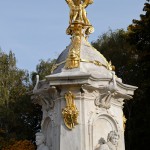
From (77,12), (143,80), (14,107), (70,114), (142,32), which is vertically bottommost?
(70,114)

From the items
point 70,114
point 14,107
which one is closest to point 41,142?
point 70,114

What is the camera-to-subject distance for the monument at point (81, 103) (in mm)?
8633

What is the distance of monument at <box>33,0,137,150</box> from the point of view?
8633 millimetres

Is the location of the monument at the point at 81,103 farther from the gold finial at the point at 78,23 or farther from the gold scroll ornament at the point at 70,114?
the gold finial at the point at 78,23

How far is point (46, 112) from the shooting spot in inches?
375

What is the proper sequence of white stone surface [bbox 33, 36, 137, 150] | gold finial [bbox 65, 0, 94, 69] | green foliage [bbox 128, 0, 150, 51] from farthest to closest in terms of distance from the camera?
green foliage [bbox 128, 0, 150, 51], gold finial [bbox 65, 0, 94, 69], white stone surface [bbox 33, 36, 137, 150]

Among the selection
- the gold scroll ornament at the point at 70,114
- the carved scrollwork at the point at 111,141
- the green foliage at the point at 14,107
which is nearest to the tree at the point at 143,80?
the green foliage at the point at 14,107

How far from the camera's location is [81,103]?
8.81 meters

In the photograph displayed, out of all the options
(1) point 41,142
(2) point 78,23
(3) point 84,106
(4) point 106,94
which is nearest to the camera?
(3) point 84,106

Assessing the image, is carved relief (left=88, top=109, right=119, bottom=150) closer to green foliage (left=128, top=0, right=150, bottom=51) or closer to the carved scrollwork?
the carved scrollwork

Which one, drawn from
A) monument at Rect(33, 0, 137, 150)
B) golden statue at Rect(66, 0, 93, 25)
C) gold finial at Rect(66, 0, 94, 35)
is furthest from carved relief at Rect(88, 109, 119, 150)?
golden statue at Rect(66, 0, 93, 25)

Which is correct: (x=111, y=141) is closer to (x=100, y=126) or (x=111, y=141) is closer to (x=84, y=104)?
(x=100, y=126)

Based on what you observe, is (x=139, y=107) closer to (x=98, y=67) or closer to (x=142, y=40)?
(x=142, y=40)

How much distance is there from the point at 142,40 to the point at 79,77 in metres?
12.5
